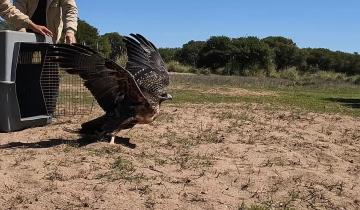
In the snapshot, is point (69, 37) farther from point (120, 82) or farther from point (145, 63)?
point (120, 82)

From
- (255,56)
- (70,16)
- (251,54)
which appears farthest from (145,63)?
(251,54)

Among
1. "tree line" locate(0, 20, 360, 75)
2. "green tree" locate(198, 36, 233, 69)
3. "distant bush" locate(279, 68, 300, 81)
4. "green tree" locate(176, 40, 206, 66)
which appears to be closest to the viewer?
"distant bush" locate(279, 68, 300, 81)

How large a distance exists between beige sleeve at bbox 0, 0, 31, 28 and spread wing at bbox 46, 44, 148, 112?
90cm

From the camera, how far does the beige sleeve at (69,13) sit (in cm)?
709

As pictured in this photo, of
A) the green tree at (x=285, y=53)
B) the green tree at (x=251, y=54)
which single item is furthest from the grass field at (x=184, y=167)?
the green tree at (x=285, y=53)

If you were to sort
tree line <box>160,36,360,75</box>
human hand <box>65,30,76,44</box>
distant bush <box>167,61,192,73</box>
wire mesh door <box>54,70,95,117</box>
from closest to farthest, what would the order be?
1. human hand <box>65,30,76,44</box>
2. wire mesh door <box>54,70,95,117</box>
3. distant bush <box>167,61,192,73</box>
4. tree line <box>160,36,360,75</box>

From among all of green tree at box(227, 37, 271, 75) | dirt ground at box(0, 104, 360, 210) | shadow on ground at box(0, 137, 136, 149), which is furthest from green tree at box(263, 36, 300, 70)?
shadow on ground at box(0, 137, 136, 149)

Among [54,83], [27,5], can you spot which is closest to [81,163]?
[54,83]

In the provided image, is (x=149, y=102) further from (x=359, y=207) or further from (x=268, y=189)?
(x=359, y=207)

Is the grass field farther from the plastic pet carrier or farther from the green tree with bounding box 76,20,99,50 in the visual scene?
the green tree with bounding box 76,20,99,50

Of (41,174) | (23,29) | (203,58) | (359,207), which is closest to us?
(359,207)

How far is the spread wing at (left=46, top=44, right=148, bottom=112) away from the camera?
222 inches

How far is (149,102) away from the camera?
6.07 metres

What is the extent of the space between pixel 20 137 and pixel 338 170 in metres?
3.44
